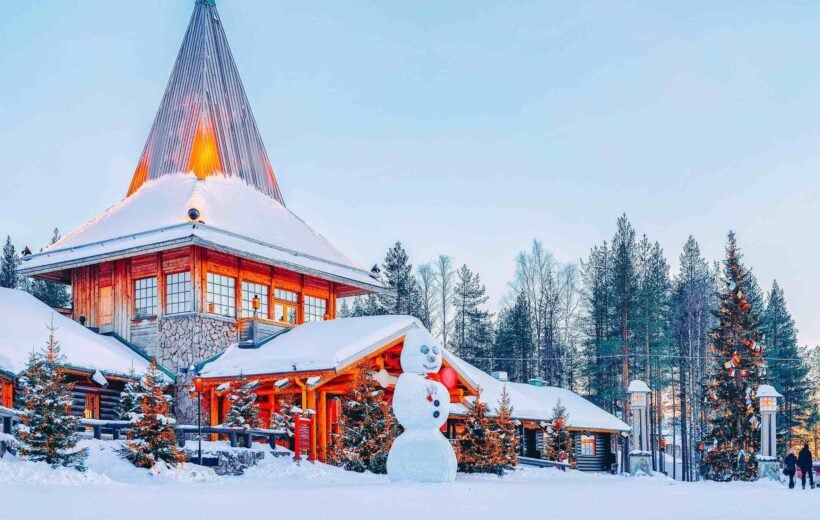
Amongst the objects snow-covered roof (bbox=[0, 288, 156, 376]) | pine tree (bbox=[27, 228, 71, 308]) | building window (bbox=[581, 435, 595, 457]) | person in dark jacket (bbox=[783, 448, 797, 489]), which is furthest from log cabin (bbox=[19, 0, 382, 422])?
pine tree (bbox=[27, 228, 71, 308])

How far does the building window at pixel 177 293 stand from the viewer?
2839 cm

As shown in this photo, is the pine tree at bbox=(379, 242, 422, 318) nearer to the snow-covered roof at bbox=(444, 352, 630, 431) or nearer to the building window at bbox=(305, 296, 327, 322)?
the snow-covered roof at bbox=(444, 352, 630, 431)

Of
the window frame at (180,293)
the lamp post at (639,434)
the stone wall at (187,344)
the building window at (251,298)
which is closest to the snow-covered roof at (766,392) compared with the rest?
the lamp post at (639,434)

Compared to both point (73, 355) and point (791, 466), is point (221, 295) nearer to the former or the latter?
point (73, 355)

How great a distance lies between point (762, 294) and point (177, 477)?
47159mm

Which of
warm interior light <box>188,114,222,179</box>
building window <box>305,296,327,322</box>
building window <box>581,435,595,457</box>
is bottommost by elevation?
building window <box>581,435,595,457</box>

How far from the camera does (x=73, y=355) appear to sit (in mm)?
24672

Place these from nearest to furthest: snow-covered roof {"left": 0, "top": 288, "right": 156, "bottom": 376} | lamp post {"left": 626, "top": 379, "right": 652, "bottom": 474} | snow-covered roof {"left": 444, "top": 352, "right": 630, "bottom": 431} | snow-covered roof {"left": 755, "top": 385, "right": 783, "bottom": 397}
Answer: snow-covered roof {"left": 0, "top": 288, "right": 156, "bottom": 376}
snow-covered roof {"left": 755, "top": 385, "right": 783, "bottom": 397}
lamp post {"left": 626, "top": 379, "right": 652, "bottom": 474}
snow-covered roof {"left": 444, "top": 352, "right": 630, "bottom": 431}

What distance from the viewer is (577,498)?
56.1 feet

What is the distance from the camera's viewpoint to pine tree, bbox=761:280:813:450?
55.8 m

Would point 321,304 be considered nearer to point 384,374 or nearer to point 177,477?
point 384,374

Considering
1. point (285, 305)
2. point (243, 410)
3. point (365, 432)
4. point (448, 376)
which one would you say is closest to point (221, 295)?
point (285, 305)

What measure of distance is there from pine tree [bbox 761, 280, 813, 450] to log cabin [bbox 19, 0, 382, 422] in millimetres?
32050

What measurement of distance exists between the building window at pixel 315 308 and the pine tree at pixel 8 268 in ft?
84.3
